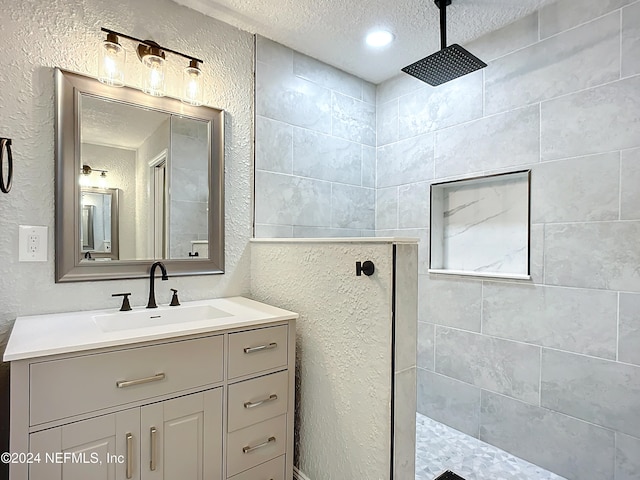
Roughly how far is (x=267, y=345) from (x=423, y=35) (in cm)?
202

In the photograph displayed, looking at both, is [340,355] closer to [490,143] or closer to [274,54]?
[490,143]

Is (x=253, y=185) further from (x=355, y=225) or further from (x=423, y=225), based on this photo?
(x=423, y=225)

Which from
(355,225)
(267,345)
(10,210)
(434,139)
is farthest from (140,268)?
(434,139)

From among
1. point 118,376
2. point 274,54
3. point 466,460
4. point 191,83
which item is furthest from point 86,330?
point 466,460

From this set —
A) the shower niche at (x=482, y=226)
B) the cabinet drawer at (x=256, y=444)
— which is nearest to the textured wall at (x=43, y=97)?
the cabinet drawer at (x=256, y=444)

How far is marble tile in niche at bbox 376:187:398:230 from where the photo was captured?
2.76m

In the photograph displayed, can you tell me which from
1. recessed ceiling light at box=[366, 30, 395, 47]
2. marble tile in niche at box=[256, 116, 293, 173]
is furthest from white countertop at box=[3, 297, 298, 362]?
recessed ceiling light at box=[366, 30, 395, 47]

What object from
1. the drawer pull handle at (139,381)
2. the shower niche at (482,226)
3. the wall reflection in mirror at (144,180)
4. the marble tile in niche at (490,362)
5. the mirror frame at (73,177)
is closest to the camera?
the drawer pull handle at (139,381)

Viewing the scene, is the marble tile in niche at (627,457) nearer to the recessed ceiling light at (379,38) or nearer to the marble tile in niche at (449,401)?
the marble tile in niche at (449,401)

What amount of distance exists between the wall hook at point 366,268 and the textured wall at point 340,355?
0.02 metres

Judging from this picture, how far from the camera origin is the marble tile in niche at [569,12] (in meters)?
1.73

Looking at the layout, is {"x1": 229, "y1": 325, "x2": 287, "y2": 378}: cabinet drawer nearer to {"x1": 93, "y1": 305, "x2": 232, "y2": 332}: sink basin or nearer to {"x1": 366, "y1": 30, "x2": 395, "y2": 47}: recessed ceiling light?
{"x1": 93, "y1": 305, "x2": 232, "y2": 332}: sink basin

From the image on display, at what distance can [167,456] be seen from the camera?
4.34 ft

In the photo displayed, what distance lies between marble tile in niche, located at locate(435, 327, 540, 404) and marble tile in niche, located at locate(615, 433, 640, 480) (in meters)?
0.37
